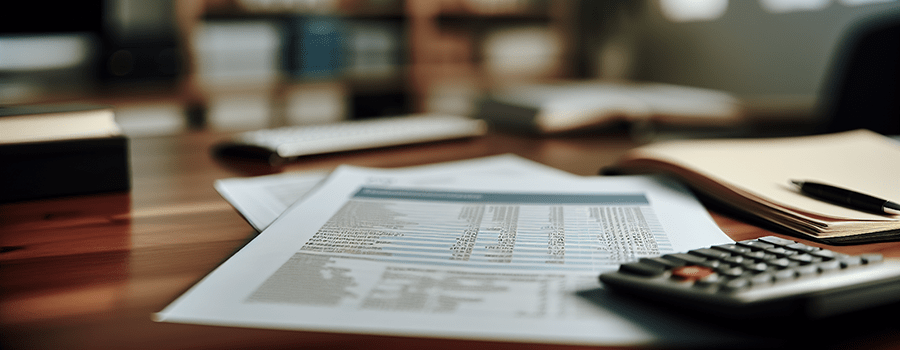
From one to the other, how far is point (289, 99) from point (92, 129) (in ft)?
5.97

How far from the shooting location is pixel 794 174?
541 mm

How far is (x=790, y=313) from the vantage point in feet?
0.89

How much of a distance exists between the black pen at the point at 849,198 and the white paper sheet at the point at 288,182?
0.24 m

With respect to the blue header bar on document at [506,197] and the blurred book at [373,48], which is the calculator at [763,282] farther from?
the blurred book at [373,48]

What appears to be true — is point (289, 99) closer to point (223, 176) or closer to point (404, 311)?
point (223, 176)

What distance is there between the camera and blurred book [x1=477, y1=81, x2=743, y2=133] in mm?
1031

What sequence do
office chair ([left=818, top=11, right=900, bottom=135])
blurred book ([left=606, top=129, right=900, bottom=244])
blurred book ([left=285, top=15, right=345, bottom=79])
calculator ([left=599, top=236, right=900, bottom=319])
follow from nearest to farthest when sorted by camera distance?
1. calculator ([left=599, top=236, right=900, bottom=319])
2. blurred book ([left=606, top=129, right=900, bottom=244])
3. office chair ([left=818, top=11, right=900, bottom=135])
4. blurred book ([left=285, top=15, right=345, bottom=79])

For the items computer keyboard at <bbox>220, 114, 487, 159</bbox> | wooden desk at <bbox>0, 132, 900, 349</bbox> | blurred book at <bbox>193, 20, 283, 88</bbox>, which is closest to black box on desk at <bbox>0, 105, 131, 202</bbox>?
wooden desk at <bbox>0, 132, 900, 349</bbox>

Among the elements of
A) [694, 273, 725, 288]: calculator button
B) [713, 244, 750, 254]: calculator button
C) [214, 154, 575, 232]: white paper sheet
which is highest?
[713, 244, 750, 254]: calculator button

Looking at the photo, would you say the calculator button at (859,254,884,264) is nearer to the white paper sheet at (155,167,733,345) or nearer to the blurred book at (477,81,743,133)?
the white paper sheet at (155,167,733,345)

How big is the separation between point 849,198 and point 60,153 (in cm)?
66

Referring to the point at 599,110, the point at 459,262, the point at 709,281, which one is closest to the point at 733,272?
the point at 709,281

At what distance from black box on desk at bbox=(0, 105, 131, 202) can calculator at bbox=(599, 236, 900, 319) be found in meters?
0.49

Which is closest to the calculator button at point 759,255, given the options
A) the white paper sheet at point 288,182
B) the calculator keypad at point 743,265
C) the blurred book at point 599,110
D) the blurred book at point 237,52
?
the calculator keypad at point 743,265
